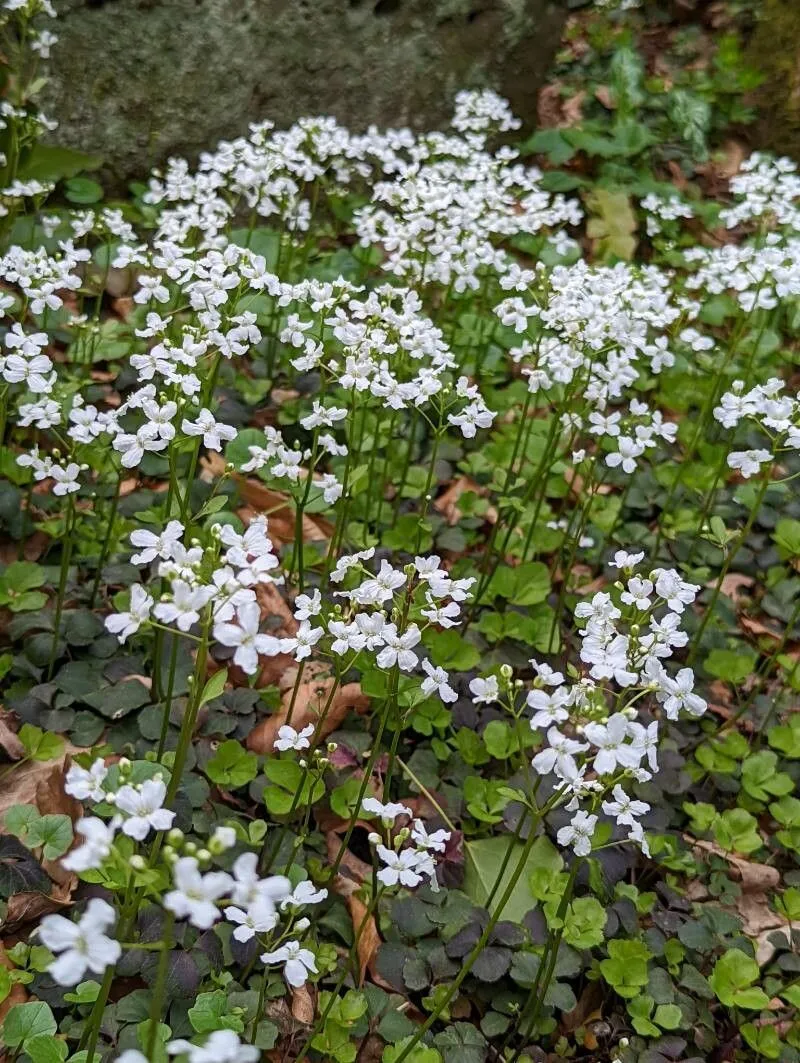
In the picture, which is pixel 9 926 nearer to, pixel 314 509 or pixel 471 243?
pixel 314 509

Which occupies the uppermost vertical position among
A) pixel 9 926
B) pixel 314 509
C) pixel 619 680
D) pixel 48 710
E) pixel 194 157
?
pixel 194 157

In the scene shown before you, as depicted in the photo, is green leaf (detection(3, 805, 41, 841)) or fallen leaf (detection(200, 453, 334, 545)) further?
fallen leaf (detection(200, 453, 334, 545))

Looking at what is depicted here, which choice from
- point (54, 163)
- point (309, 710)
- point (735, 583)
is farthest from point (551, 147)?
point (309, 710)

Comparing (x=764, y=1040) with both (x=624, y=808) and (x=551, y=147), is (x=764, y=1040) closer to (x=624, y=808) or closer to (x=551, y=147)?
(x=624, y=808)

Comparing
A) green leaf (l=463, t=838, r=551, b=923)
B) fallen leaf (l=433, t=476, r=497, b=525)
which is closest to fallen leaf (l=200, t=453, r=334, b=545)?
fallen leaf (l=433, t=476, r=497, b=525)

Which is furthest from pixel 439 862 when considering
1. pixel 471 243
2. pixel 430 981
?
pixel 471 243

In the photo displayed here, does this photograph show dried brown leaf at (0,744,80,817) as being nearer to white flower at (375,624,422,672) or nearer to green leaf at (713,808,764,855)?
white flower at (375,624,422,672)
